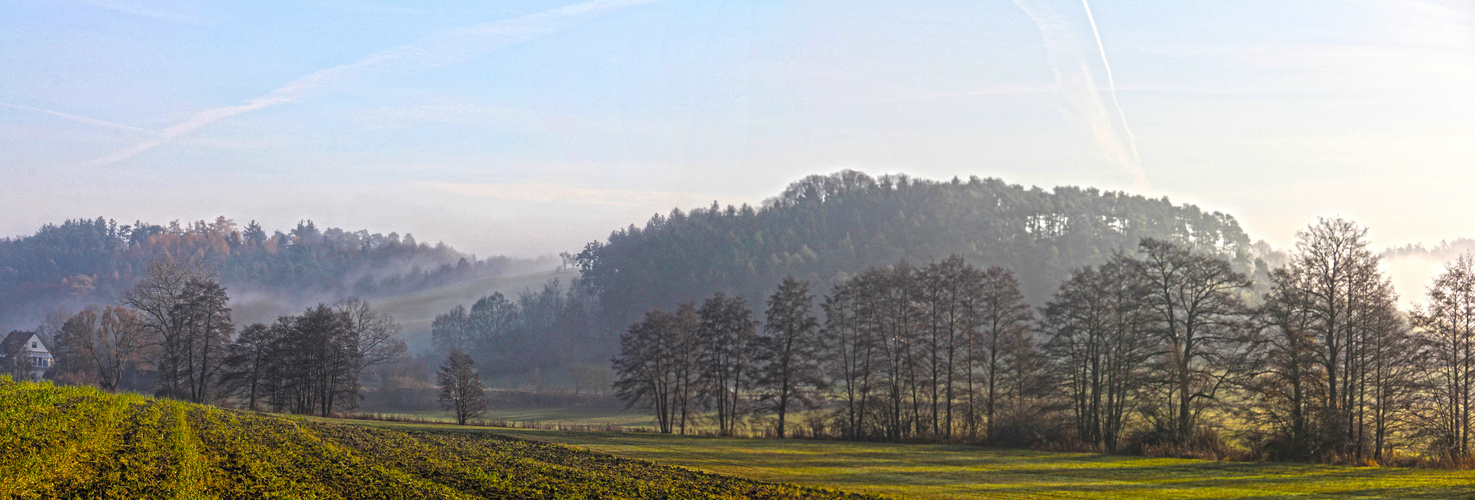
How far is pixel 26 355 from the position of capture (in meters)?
142

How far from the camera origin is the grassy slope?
2016 centimetres

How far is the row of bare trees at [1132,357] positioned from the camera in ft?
169

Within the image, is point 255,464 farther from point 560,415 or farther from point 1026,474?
point 560,415

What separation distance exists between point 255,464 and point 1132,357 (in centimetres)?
5211

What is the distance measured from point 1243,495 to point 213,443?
1404 inches

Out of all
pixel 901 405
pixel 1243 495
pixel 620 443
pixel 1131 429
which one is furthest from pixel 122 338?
pixel 1243 495

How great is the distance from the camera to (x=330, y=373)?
90.1 metres

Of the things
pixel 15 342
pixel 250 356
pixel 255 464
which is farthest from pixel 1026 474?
pixel 15 342

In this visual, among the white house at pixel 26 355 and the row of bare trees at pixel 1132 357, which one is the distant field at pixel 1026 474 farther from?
the white house at pixel 26 355

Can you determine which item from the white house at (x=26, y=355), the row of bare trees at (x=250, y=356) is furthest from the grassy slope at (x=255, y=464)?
the white house at (x=26, y=355)

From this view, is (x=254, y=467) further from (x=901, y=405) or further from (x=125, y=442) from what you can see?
(x=901, y=405)

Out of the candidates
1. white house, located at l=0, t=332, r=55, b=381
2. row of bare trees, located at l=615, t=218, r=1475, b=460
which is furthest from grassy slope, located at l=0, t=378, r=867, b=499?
white house, located at l=0, t=332, r=55, b=381

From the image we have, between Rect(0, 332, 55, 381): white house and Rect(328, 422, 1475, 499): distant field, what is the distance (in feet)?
390

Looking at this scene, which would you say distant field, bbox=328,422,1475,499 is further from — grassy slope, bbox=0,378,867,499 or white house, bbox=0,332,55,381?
white house, bbox=0,332,55,381
